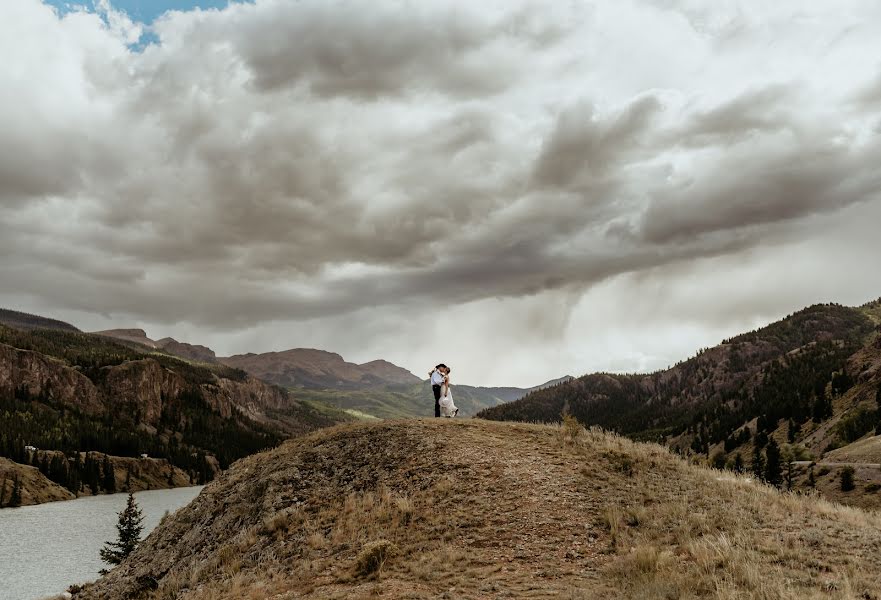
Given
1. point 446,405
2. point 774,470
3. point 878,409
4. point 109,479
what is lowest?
point 774,470

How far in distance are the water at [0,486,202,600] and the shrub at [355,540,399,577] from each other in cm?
6369

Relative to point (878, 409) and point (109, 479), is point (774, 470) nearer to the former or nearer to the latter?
point (878, 409)

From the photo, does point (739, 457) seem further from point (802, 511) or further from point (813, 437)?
point (802, 511)

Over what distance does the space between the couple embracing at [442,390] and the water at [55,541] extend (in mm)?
56051

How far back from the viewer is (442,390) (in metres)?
35.3

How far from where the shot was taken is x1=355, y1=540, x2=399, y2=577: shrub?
1675 centimetres

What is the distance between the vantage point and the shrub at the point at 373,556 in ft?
55.0

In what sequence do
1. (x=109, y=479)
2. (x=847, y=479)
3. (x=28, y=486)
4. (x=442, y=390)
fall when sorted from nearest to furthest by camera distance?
(x=442, y=390) < (x=847, y=479) < (x=28, y=486) < (x=109, y=479)

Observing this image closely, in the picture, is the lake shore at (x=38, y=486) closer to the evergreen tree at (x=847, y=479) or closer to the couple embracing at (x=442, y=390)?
the couple embracing at (x=442, y=390)

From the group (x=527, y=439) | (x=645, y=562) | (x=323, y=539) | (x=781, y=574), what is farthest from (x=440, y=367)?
(x=781, y=574)

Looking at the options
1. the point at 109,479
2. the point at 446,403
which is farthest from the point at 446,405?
the point at 109,479

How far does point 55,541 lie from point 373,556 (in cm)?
10928

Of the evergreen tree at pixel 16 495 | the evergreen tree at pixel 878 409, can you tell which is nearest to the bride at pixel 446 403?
the evergreen tree at pixel 878 409

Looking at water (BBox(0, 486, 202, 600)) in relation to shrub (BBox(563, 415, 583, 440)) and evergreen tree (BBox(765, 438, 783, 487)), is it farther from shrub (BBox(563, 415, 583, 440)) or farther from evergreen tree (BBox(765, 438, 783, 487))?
evergreen tree (BBox(765, 438, 783, 487))
